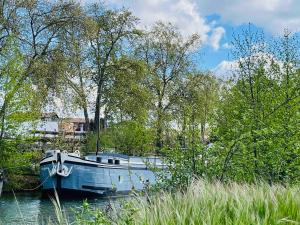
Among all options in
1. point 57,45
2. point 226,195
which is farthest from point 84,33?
point 226,195

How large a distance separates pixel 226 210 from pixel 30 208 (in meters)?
15.4

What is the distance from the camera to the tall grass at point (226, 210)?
4910 millimetres

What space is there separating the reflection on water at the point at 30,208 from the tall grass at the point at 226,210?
30.0 ft

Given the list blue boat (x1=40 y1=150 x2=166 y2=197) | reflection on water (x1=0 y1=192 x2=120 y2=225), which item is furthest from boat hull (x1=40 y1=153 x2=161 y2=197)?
reflection on water (x1=0 y1=192 x2=120 y2=225)

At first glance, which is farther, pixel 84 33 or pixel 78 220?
pixel 84 33

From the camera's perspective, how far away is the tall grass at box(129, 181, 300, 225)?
491 centimetres

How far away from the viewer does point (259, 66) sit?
14.8m

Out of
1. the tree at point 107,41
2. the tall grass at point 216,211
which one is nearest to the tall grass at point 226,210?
the tall grass at point 216,211

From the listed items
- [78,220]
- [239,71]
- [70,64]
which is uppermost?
[70,64]

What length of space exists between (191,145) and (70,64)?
17578 millimetres

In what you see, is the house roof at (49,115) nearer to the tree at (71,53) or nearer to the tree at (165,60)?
the tree at (71,53)

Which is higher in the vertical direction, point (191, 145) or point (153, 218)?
point (191, 145)

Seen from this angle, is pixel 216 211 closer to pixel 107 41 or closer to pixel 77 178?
pixel 77 178

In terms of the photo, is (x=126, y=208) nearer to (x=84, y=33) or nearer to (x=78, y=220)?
(x=78, y=220)
